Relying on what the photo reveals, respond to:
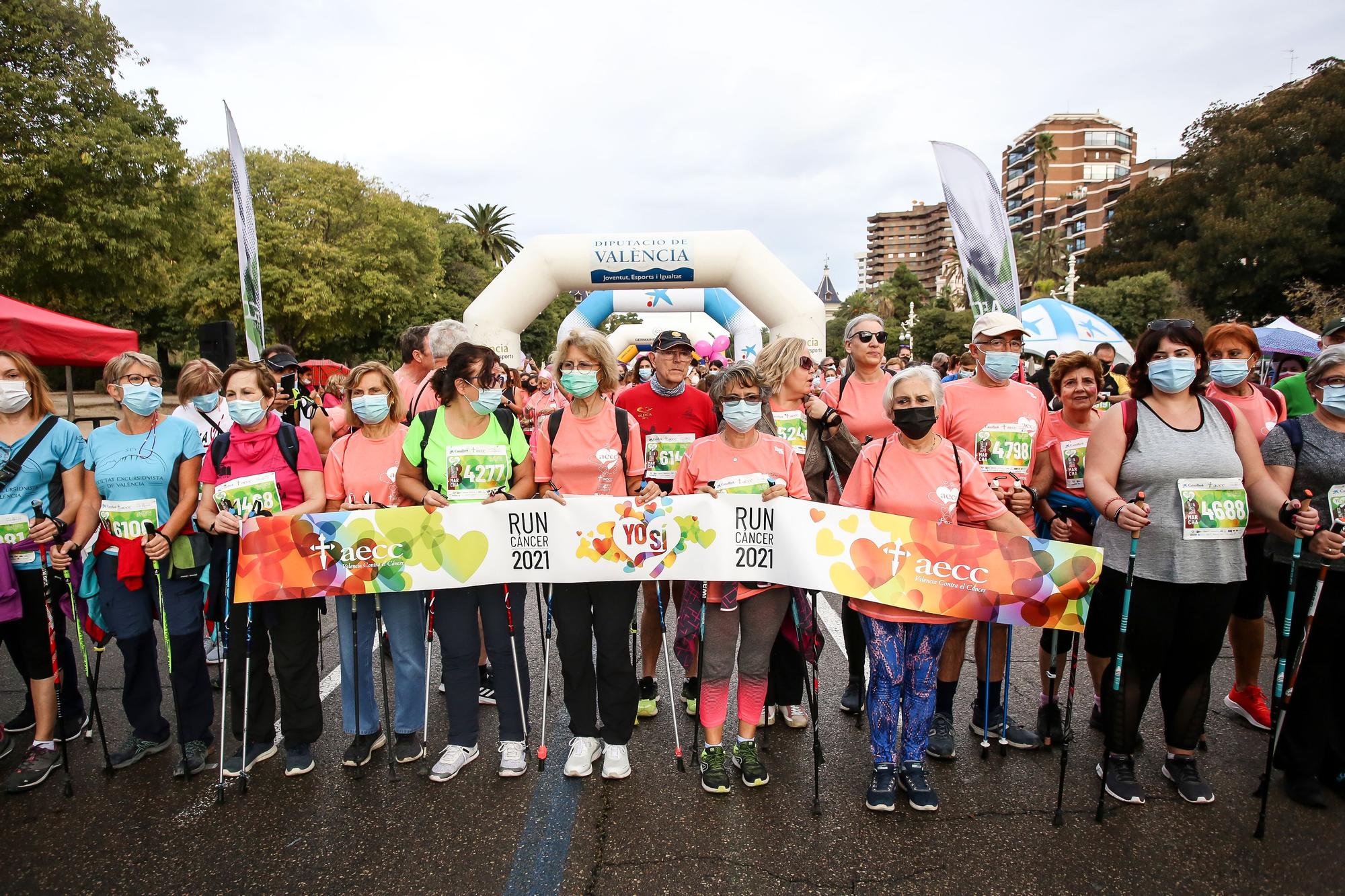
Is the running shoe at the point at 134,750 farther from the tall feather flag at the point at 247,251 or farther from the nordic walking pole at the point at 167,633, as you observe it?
the tall feather flag at the point at 247,251

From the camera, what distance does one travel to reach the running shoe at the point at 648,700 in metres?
4.41

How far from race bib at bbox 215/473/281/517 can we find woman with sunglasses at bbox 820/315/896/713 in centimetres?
294

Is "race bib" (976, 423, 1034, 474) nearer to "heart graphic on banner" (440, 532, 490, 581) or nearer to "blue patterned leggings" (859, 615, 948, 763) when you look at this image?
"blue patterned leggings" (859, 615, 948, 763)

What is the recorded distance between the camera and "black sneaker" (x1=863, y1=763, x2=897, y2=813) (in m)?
3.39

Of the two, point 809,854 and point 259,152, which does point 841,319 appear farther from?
point 809,854

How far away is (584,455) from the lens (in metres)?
3.80

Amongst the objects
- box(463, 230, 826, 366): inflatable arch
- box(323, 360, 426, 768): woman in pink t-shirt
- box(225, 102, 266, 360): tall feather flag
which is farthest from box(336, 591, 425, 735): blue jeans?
box(463, 230, 826, 366): inflatable arch

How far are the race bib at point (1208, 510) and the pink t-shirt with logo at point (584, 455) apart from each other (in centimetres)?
253

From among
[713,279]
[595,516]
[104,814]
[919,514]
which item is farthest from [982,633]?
[713,279]

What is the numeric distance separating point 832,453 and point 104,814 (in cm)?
400

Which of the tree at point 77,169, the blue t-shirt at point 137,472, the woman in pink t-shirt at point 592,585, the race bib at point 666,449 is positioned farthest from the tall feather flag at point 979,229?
the tree at point 77,169

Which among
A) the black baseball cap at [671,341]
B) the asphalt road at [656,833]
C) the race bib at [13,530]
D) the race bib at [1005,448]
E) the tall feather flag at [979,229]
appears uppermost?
the tall feather flag at [979,229]

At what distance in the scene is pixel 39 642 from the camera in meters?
3.85

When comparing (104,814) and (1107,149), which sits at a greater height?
(1107,149)
